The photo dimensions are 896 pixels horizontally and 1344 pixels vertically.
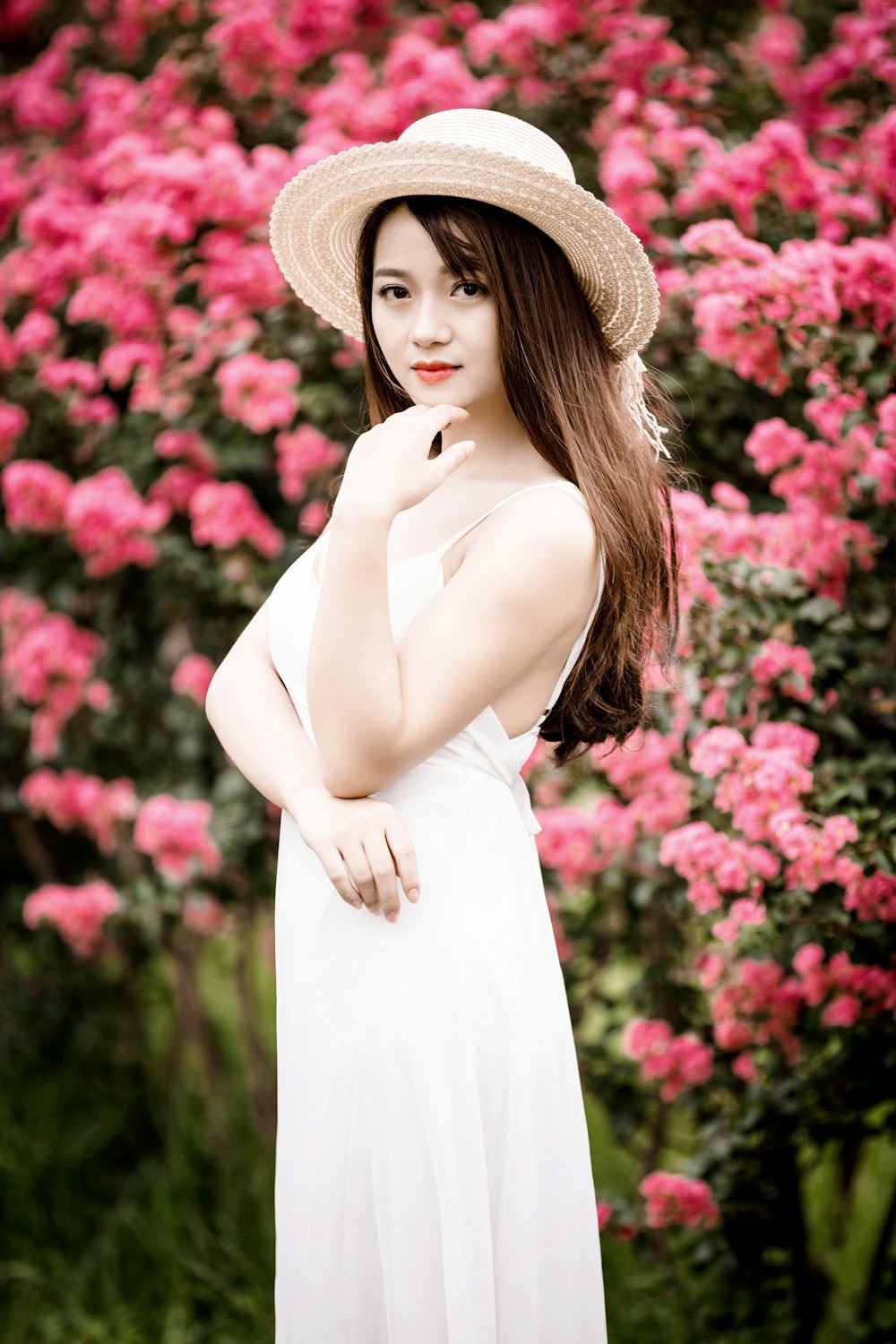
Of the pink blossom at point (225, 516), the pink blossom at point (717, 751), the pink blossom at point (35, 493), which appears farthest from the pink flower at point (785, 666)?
the pink blossom at point (35, 493)

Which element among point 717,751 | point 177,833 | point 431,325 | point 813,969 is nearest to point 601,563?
point 431,325

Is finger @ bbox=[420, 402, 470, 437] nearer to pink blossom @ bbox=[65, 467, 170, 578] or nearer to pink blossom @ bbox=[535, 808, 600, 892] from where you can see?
pink blossom @ bbox=[535, 808, 600, 892]

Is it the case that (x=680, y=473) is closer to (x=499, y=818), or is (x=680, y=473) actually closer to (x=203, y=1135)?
(x=499, y=818)

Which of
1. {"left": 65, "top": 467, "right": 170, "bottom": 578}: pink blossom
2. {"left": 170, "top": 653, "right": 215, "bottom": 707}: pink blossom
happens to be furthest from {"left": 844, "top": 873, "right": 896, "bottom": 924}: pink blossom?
{"left": 65, "top": 467, "right": 170, "bottom": 578}: pink blossom

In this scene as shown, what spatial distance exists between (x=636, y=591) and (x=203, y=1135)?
2.63 m

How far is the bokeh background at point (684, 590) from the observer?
205 cm

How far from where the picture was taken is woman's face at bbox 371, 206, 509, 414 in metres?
1.40

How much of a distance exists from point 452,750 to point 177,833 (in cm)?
137

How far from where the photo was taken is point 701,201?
2.41 metres

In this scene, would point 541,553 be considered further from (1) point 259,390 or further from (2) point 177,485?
(2) point 177,485

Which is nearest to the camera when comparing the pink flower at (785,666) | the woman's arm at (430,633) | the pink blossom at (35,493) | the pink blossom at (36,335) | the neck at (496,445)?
the woman's arm at (430,633)

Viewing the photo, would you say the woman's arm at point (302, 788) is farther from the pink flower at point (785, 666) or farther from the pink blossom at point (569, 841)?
the pink blossom at point (569, 841)

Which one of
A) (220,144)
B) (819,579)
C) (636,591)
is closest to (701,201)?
(819,579)

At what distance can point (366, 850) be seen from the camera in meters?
1.33
